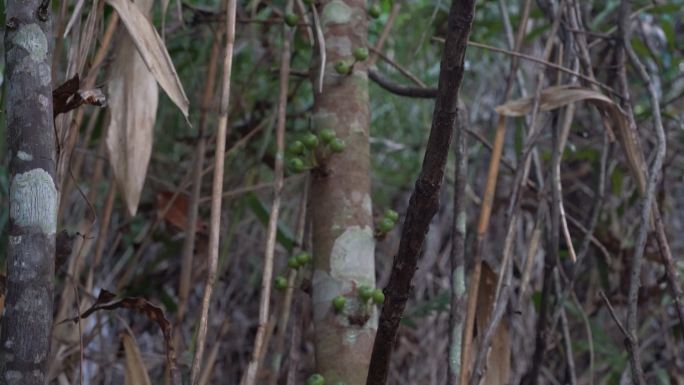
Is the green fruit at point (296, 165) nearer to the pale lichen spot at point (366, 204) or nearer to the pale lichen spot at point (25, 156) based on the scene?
the pale lichen spot at point (366, 204)

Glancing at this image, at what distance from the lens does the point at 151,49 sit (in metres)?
1.04

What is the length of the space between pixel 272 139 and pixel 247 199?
1.13 ft

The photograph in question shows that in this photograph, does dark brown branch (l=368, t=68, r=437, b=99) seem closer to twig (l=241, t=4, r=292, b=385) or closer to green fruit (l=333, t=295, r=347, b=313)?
twig (l=241, t=4, r=292, b=385)

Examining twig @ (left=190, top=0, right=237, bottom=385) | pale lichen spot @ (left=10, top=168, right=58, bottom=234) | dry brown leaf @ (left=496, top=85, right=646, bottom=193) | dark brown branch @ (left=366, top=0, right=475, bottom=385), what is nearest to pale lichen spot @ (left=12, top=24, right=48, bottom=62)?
pale lichen spot @ (left=10, top=168, right=58, bottom=234)

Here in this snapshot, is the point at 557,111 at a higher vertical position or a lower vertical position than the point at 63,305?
higher

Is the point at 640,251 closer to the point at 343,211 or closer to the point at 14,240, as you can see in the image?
the point at 343,211

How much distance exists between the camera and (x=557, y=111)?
1489mm

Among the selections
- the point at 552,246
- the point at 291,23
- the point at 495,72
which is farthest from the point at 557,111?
the point at 495,72

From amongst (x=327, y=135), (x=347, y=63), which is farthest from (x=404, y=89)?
(x=327, y=135)

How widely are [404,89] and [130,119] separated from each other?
0.46 meters

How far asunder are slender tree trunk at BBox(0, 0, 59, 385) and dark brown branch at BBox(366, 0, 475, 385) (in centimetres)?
32

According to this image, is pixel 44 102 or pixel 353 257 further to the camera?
pixel 353 257

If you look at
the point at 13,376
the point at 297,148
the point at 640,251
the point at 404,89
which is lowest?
the point at 13,376

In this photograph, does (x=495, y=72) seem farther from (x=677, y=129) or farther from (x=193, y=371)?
(x=193, y=371)
